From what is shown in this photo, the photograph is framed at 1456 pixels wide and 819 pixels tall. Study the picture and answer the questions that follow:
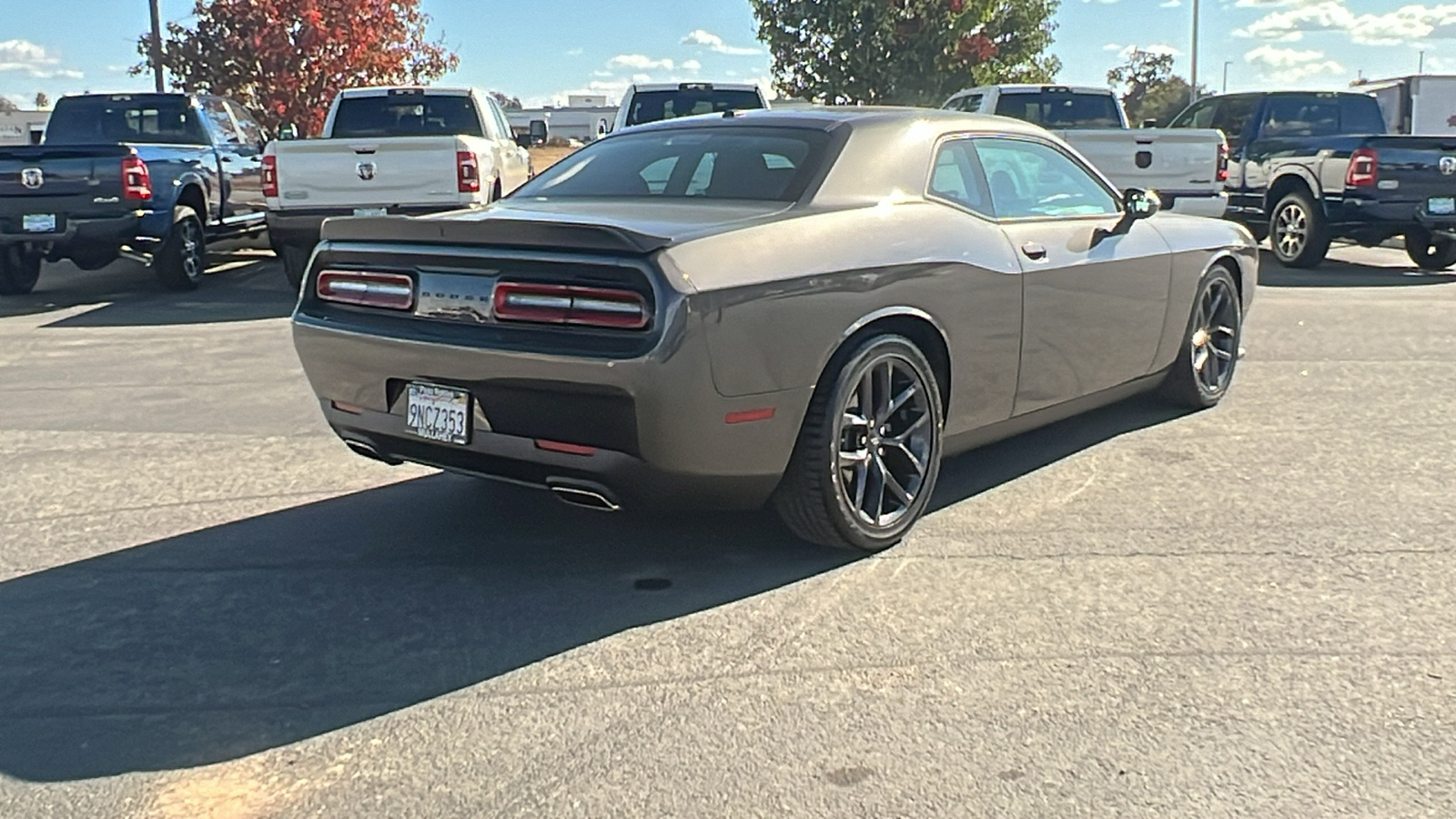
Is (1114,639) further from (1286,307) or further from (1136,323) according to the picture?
(1286,307)

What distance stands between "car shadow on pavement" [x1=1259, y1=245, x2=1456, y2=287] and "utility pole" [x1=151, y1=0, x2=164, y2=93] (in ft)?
63.8

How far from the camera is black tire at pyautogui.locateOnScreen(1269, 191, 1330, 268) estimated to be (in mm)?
13055

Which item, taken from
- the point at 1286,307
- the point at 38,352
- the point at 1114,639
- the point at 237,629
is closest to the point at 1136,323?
the point at 1114,639

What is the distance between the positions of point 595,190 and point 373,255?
1.05 m

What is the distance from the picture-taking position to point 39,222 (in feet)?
37.7

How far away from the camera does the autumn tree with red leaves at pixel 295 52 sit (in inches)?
935

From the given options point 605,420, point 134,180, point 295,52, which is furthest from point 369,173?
point 295,52

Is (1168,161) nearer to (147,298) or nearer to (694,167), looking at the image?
(694,167)

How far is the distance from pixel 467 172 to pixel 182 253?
324 cm

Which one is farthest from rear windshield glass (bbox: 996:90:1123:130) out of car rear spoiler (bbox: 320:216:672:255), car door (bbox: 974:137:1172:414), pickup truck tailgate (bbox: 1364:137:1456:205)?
car rear spoiler (bbox: 320:216:672:255)

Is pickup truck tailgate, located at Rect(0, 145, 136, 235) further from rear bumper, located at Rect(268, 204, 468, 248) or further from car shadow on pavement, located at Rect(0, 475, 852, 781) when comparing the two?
car shadow on pavement, located at Rect(0, 475, 852, 781)

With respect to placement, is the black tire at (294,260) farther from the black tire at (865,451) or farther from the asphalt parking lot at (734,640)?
the black tire at (865,451)

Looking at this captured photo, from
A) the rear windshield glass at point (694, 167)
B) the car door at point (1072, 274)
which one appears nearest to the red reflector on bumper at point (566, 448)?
the rear windshield glass at point (694, 167)

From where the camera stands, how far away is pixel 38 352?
9195 mm
